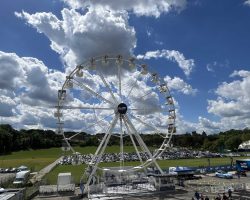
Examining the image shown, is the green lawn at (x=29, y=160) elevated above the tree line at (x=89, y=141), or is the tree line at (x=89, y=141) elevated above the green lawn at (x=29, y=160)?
the tree line at (x=89, y=141)

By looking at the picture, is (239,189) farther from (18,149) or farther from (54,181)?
(18,149)

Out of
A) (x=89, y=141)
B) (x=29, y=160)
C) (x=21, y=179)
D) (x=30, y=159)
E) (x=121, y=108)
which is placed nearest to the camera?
(x=121, y=108)

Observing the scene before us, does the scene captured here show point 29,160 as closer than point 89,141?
Yes

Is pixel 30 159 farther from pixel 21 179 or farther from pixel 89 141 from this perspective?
pixel 21 179

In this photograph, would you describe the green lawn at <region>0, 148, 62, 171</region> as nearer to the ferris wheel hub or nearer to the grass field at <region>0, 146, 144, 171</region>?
the grass field at <region>0, 146, 144, 171</region>

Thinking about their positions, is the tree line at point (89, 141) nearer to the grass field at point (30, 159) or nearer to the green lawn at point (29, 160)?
the grass field at point (30, 159)

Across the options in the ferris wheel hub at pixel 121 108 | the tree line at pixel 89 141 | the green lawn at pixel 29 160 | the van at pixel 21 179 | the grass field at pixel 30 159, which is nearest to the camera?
the ferris wheel hub at pixel 121 108

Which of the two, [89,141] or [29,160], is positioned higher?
[89,141]

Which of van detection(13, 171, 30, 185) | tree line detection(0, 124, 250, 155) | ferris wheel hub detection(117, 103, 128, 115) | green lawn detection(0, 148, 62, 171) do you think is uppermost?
tree line detection(0, 124, 250, 155)

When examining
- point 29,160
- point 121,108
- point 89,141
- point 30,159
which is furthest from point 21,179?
point 89,141

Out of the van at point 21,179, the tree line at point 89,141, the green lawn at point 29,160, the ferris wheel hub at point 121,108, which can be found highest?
the tree line at point 89,141

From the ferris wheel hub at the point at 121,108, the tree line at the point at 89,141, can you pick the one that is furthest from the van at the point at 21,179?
the tree line at the point at 89,141

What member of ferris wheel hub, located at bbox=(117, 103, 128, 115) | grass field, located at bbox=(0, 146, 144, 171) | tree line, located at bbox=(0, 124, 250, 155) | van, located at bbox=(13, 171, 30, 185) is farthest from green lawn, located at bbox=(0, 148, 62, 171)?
ferris wheel hub, located at bbox=(117, 103, 128, 115)

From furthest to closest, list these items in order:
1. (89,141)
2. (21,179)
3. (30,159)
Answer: (89,141) < (30,159) < (21,179)
